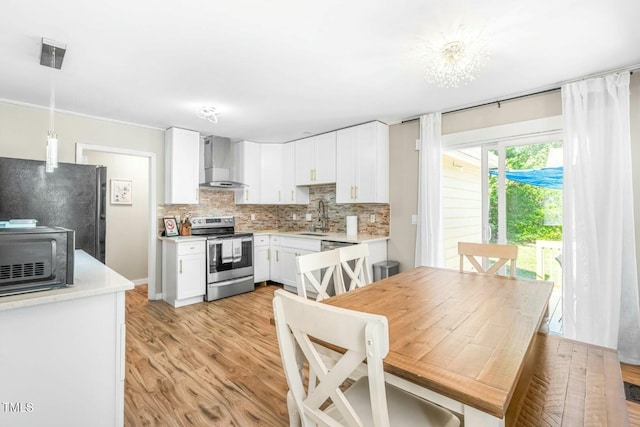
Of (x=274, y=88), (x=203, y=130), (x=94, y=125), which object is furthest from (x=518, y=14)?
(x=94, y=125)

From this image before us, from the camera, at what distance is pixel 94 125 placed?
369 cm

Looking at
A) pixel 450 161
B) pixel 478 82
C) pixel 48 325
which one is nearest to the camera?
pixel 48 325

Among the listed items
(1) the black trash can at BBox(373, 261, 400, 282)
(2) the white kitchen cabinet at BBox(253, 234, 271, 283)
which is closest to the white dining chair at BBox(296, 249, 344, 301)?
(1) the black trash can at BBox(373, 261, 400, 282)

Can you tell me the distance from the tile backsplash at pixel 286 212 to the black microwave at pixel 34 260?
123 inches

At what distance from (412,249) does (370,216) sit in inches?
30.8

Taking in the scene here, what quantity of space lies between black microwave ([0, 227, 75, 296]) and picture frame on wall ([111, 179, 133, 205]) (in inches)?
163

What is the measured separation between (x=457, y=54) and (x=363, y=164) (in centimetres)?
203

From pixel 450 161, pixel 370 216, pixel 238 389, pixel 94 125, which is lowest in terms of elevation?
pixel 238 389

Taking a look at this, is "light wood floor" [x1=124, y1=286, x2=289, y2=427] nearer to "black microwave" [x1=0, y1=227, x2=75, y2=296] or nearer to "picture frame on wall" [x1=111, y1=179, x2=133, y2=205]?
"black microwave" [x1=0, y1=227, x2=75, y2=296]

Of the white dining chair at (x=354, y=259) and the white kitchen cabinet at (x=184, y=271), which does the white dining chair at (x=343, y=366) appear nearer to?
the white dining chair at (x=354, y=259)

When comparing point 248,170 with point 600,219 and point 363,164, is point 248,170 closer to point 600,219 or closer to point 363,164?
point 363,164

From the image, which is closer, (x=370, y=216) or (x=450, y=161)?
(x=450, y=161)

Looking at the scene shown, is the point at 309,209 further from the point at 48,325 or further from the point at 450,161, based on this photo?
the point at 48,325

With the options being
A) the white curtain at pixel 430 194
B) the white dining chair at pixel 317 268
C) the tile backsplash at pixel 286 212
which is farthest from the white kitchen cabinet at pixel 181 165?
the white curtain at pixel 430 194
